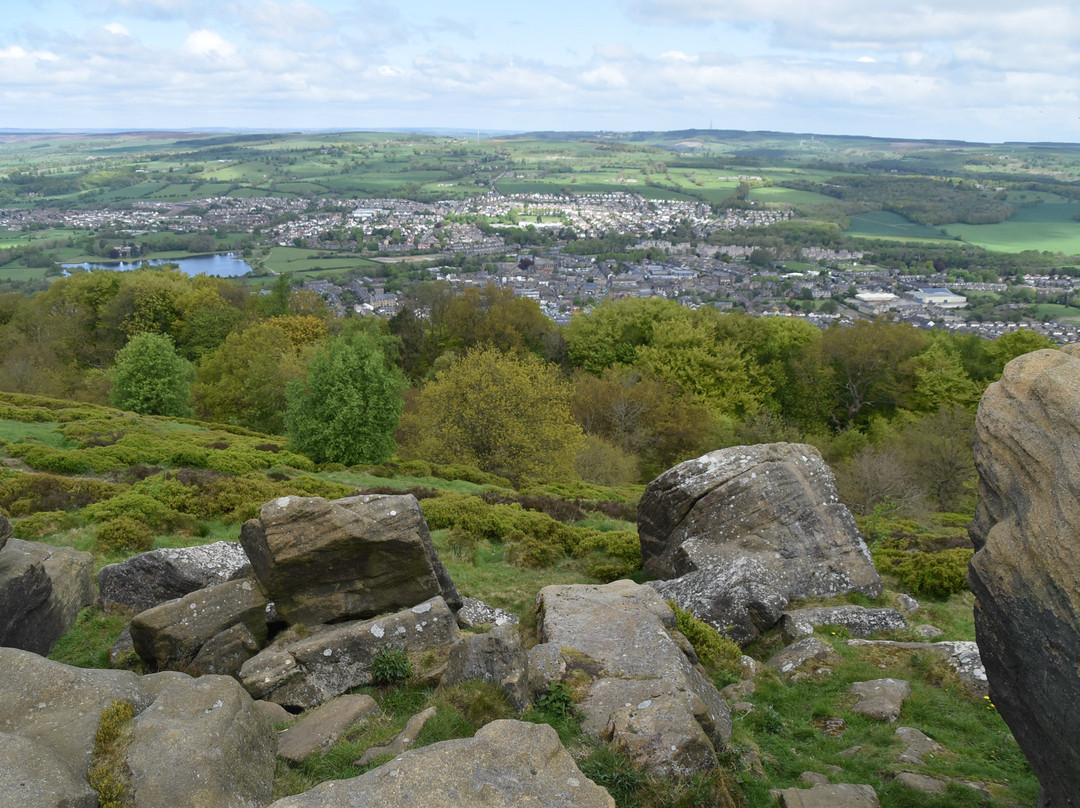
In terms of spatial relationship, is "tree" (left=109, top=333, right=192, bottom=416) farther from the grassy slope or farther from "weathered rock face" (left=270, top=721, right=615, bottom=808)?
"weathered rock face" (left=270, top=721, right=615, bottom=808)

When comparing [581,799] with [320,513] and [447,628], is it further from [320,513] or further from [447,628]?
[320,513]

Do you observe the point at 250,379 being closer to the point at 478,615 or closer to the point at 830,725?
the point at 478,615

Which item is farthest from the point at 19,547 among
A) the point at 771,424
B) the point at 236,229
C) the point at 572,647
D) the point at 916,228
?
the point at 916,228

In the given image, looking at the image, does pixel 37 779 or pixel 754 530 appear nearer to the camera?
pixel 37 779

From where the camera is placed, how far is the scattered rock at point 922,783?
1001cm

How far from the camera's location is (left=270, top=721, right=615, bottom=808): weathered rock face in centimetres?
696

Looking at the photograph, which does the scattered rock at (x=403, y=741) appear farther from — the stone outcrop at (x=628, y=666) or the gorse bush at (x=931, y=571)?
the gorse bush at (x=931, y=571)

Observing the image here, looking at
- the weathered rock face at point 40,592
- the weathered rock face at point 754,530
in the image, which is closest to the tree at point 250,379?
the weathered rock face at point 40,592

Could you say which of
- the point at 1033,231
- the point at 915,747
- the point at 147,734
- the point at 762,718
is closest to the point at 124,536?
the point at 147,734

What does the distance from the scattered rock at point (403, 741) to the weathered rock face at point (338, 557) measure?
3753mm

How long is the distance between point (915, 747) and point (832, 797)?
2.75 meters

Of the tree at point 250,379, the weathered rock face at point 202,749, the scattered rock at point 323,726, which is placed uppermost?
the weathered rock face at point 202,749

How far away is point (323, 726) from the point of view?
10.3 metres

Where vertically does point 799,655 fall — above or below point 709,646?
below
